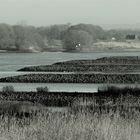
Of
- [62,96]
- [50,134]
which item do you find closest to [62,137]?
[50,134]

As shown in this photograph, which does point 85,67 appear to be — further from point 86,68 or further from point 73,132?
point 73,132

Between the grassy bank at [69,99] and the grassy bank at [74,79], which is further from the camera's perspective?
the grassy bank at [74,79]

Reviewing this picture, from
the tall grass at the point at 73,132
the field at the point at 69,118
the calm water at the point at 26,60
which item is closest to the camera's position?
the tall grass at the point at 73,132

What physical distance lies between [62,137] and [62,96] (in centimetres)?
2110

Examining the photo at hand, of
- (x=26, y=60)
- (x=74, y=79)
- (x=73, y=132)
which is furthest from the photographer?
(x=26, y=60)

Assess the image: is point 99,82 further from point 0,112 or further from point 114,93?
point 0,112

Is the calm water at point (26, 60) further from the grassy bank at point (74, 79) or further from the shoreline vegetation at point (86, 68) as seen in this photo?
the grassy bank at point (74, 79)

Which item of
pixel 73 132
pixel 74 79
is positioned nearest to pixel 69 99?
pixel 73 132

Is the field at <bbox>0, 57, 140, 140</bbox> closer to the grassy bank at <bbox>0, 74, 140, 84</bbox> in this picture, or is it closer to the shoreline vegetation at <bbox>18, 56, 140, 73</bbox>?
the grassy bank at <bbox>0, 74, 140, 84</bbox>

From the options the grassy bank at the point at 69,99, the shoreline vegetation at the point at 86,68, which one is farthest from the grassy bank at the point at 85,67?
the grassy bank at the point at 69,99

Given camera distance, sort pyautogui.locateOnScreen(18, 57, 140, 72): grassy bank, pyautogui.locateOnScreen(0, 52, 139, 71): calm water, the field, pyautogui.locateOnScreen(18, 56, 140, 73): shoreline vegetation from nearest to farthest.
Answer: the field
pyautogui.locateOnScreen(18, 56, 140, 73): shoreline vegetation
pyautogui.locateOnScreen(18, 57, 140, 72): grassy bank
pyautogui.locateOnScreen(0, 52, 139, 71): calm water

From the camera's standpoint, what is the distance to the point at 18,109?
2514 cm

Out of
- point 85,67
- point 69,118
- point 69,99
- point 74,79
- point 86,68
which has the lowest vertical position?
point 85,67

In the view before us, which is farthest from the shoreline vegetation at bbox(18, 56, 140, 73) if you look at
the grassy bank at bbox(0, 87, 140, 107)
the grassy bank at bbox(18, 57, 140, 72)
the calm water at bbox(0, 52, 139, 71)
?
the grassy bank at bbox(0, 87, 140, 107)
